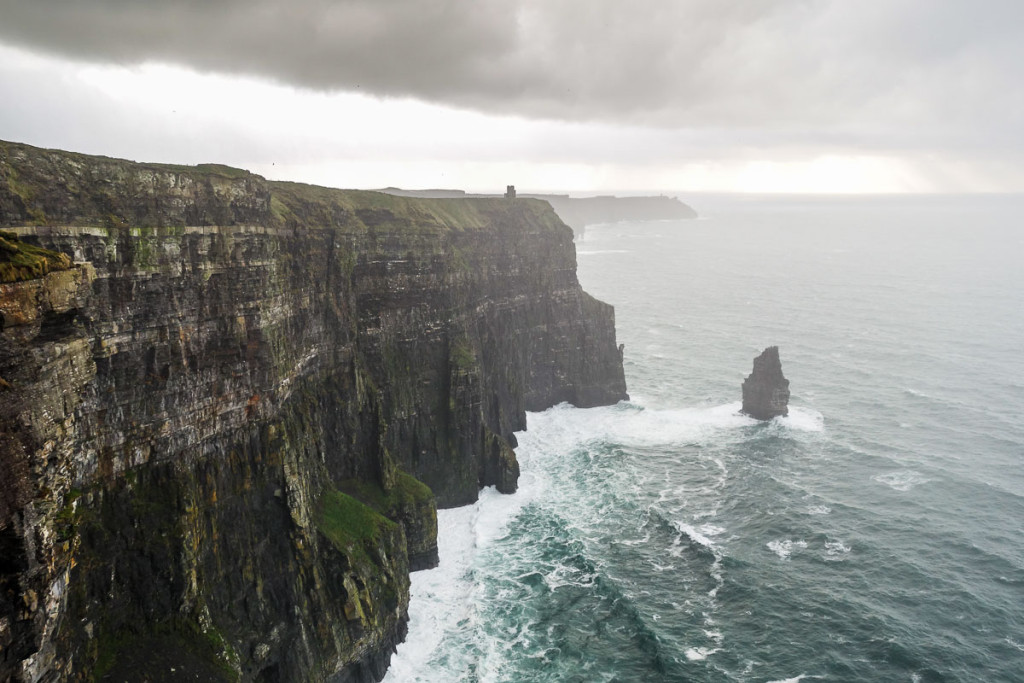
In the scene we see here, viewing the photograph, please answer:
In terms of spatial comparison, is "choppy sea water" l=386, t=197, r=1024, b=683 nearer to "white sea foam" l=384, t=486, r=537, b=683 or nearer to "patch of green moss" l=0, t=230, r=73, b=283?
"white sea foam" l=384, t=486, r=537, b=683

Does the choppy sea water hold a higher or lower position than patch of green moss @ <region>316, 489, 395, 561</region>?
lower

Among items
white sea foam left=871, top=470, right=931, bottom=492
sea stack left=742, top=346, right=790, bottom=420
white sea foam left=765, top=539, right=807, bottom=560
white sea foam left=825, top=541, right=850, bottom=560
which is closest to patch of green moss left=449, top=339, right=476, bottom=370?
white sea foam left=765, top=539, right=807, bottom=560

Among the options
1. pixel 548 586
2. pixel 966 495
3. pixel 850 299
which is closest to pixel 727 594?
pixel 548 586

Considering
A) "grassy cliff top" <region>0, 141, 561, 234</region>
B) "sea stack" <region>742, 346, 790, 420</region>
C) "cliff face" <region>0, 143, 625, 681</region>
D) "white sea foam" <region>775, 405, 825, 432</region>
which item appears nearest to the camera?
"cliff face" <region>0, 143, 625, 681</region>

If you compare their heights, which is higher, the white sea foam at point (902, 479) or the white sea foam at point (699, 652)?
the white sea foam at point (902, 479)

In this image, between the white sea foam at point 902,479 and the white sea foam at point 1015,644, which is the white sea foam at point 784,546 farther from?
the white sea foam at point 902,479

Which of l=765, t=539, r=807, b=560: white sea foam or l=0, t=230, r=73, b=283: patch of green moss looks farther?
l=765, t=539, r=807, b=560: white sea foam

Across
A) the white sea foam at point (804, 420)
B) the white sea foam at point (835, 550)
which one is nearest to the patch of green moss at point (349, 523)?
the white sea foam at point (835, 550)

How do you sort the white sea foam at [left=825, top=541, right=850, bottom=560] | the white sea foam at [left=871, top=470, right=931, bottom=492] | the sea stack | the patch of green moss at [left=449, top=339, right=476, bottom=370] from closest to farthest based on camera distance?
the white sea foam at [left=825, top=541, right=850, bottom=560]
the patch of green moss at [left=449, top=339, right=476, bottom=370]
the white sea foam at [left=871, top=470, right=931, bottom=492]
the sea stack
